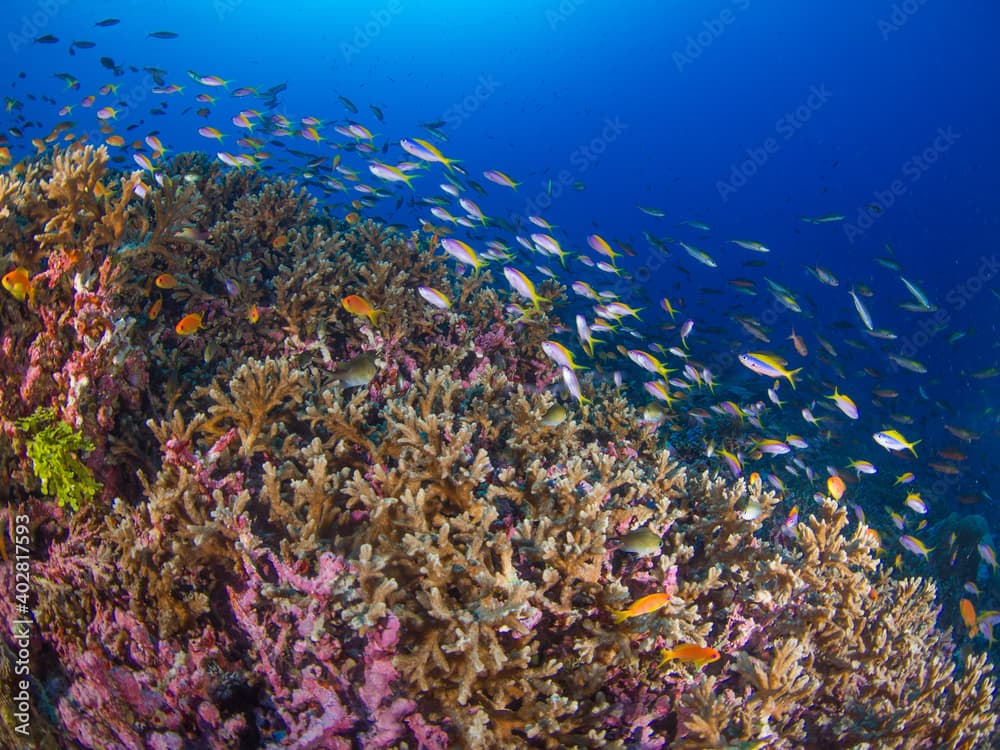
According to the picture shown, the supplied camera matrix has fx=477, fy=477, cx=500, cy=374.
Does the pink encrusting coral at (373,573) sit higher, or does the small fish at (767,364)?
the small fish at (767,364)

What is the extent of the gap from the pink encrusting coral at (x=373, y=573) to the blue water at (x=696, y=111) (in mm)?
29008

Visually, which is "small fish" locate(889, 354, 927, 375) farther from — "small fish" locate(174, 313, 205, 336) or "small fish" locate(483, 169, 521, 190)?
"small fish" locate(174, 313, 205, 336)

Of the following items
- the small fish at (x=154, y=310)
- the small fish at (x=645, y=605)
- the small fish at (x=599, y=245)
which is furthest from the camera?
the small fish at (x=599, y=245)

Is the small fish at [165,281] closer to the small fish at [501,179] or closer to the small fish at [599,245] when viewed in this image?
the small fish at [501,179]

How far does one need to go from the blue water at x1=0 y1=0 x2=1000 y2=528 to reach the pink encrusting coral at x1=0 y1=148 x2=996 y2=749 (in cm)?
2901

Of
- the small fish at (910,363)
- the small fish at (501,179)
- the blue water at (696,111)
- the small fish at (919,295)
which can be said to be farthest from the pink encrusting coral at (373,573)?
the blue water at (696,111)

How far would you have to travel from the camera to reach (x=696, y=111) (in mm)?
99875

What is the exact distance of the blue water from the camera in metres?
60.3

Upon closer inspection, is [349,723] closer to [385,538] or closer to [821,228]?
[385,538]

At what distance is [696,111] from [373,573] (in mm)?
120057

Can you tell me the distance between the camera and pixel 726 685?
3.01m

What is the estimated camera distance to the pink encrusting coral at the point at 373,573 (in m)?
2.30

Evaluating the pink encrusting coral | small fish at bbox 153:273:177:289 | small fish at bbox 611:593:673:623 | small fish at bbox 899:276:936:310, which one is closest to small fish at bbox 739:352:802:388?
the pink encrusting coral

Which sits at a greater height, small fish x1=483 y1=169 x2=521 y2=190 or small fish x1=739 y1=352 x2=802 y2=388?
small fish x1=739 y1=352 x2=802 y2=388
